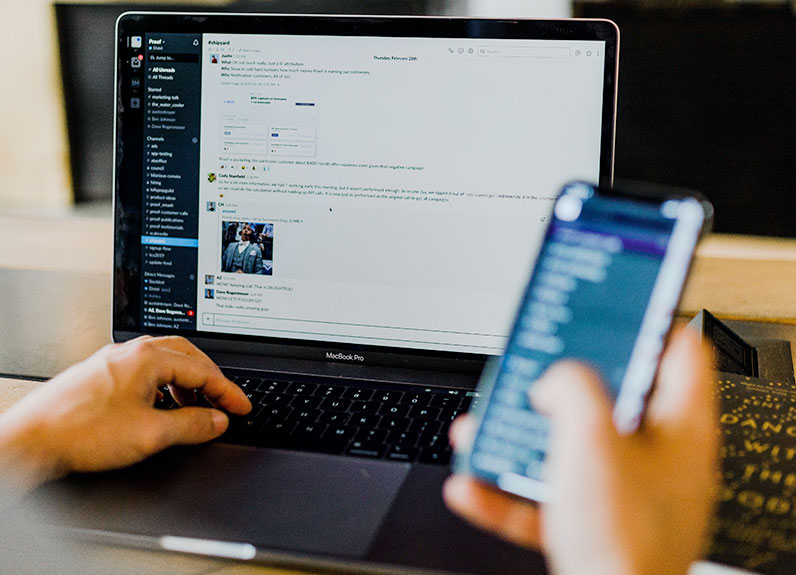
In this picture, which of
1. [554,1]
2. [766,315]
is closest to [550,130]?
[766,315]

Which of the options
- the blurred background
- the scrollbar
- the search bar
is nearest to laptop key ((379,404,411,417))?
the scrollbar

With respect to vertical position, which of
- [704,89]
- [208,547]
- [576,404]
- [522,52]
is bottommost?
[208,547]

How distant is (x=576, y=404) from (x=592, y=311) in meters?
0.08

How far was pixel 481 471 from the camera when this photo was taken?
1.32 feet

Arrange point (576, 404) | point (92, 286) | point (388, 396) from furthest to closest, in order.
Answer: point (92, 286) < point (388, 396) < point (576, 404)

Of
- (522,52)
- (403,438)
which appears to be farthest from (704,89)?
(403,438)

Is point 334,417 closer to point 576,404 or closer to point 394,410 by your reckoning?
point 394,410

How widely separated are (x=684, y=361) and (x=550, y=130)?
0.38 metres

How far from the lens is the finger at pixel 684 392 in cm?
34

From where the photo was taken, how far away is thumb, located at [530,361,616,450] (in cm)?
32

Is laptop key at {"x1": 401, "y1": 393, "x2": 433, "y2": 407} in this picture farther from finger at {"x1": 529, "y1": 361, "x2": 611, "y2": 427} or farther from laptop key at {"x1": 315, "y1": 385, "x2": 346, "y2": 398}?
finger at {"x1": 529, "y1": 361, "x2": 611, "y2": 427}

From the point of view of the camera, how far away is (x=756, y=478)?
1.57 ft

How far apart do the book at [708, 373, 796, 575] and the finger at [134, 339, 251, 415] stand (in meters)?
0.37

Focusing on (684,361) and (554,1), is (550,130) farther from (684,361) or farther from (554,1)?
(554,1)
